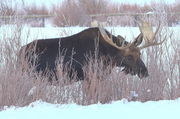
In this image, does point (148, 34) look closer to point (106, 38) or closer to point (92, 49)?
point (106, 38)

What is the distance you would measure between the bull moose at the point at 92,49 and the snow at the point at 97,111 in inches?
65.1

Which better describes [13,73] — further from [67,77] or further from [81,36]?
[81,36]

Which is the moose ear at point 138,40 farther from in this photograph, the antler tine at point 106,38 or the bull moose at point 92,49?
the antler tine at point 106,38

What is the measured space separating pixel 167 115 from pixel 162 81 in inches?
87.0

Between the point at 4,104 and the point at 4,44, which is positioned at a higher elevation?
the point at 4,44

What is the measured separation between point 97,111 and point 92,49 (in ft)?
8.68

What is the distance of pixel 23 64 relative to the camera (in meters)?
8.80

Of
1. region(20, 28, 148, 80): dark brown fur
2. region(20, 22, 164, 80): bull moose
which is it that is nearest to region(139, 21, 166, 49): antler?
region(20, 22, 164, 80): bull moose

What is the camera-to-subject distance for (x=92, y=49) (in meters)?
9.76

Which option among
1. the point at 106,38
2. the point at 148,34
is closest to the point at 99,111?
the point at 106,38

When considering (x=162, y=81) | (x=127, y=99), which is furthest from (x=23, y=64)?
(x=162, y=81)

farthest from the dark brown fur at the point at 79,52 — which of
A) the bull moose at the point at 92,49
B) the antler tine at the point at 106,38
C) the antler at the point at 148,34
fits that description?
the antler at the point at 148,34

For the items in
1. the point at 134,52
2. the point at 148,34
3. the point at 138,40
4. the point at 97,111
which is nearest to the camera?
the point at 97,111

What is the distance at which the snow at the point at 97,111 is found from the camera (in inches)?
271
